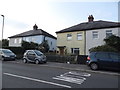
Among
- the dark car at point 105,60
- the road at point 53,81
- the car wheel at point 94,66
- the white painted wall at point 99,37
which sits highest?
the white painted wall at point 99,37

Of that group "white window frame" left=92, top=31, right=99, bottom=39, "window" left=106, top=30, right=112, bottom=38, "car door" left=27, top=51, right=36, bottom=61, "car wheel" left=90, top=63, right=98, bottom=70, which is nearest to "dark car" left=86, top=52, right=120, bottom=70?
"car wheel" left=90, top=63, right=98, bottom=70

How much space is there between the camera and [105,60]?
12812 millimetres

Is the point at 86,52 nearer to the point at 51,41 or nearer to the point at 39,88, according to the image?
the point at 51,41

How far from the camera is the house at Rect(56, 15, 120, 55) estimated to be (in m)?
24.6

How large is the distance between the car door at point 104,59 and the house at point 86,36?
11.8 meters

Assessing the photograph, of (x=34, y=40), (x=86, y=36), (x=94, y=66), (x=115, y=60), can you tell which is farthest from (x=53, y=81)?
(x=34, y=40)

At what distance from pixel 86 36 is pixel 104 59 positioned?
1397 cm

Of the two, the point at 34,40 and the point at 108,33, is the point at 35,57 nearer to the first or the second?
the point at 108,33

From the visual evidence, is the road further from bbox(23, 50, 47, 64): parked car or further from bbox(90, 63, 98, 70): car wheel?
bbox(23, 50, 47, 64): parked car

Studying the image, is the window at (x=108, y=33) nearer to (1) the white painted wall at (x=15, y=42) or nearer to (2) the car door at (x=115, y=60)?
(2) the car door at (x=115, y=60)

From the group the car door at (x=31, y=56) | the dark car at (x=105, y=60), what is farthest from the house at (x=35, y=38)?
the dark car at (x=105, y=60)

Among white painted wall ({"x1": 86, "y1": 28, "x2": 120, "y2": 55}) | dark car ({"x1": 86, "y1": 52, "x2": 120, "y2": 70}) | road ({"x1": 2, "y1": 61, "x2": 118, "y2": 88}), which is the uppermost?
white painted wall ({"x1": 86, "y1": 28, "x2": 120, "y2": 55})

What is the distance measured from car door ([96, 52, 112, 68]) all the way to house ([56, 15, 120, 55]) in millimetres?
11790

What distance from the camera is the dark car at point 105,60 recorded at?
489 inches
